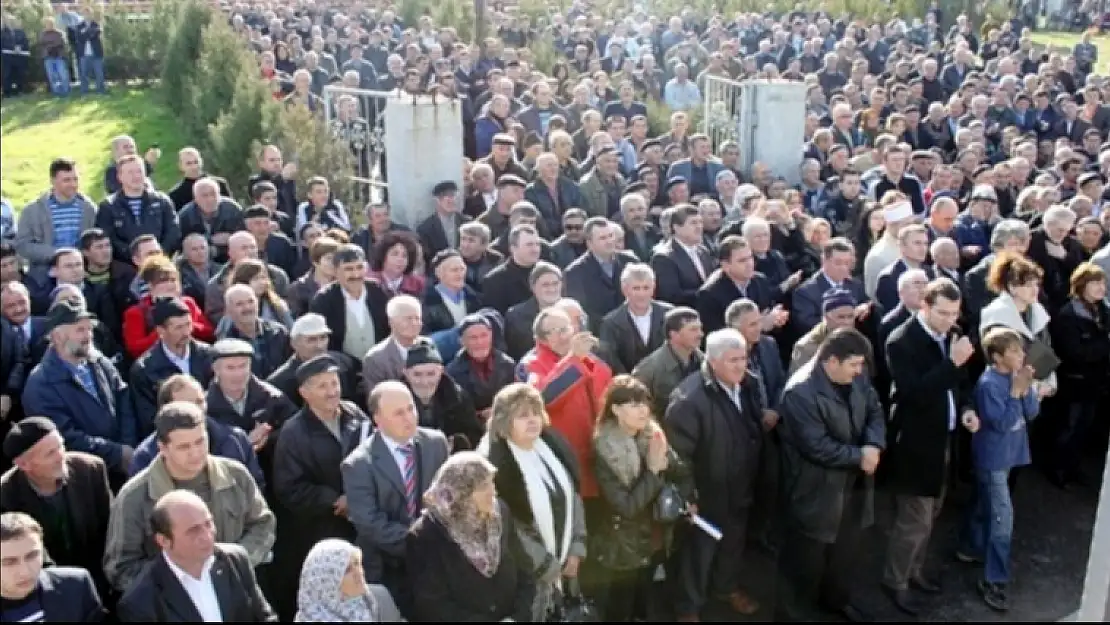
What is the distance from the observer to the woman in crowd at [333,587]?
11.2ft

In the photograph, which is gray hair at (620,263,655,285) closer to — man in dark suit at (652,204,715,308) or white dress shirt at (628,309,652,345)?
white dress shirt at (628,309,652,345)

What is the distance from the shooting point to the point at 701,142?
9.23m

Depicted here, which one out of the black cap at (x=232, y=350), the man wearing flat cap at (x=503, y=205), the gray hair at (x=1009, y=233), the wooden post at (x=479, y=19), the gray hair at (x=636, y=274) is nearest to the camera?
the black cap at (x=232, y=350)

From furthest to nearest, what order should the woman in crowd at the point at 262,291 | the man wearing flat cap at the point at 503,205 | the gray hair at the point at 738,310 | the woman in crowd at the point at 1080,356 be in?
1. the man wearing flat cap at the point at 503,205
2. the woman in crowd at the point at 1080,356
3. the woman in crowd at the point at 262,291
4. the gray hair at the point at 738,310

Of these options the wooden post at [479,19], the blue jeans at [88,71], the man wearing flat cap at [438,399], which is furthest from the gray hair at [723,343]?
the wooden post at [479,19]

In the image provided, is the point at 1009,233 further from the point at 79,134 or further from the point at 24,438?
the point at 79,134

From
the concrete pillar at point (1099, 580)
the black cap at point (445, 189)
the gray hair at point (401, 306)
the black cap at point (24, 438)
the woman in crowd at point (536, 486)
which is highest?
the concrete pillar at point (1099, 580)

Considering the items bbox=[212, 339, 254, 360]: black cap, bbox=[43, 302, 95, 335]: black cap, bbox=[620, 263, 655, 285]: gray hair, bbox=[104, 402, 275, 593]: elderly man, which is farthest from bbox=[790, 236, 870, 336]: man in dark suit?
bbox=[43, 302, 95, 335]: black cap

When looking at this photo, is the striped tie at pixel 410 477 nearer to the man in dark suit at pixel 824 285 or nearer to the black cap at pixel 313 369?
the black cap at pixel 313 369

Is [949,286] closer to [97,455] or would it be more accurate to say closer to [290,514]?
[290,514]

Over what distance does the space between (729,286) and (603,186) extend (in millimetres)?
2602

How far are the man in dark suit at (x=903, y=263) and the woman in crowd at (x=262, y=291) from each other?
358cm

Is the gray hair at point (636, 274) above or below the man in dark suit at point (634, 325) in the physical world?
above

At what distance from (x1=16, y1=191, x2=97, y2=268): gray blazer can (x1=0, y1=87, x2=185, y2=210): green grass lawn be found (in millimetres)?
271
